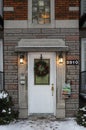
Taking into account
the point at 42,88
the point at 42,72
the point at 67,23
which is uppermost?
the point at 67,23

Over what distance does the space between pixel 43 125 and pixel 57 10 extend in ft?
13.2

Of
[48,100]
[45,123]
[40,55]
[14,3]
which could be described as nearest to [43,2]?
[14,3]

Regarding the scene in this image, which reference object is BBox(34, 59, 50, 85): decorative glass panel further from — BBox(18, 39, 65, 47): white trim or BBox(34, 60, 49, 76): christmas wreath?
BBox(18, 39, 65, 47): white trim

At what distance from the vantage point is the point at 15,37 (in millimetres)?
10641

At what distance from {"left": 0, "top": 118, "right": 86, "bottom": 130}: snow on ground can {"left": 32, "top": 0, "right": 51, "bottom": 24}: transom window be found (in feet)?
11.6

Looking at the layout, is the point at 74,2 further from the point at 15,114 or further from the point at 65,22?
the point at 15,114

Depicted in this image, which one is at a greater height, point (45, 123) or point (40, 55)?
point (40, 55)

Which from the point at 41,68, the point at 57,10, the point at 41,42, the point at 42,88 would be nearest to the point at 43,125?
the point at 42,88

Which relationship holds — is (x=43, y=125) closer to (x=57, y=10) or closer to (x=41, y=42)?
(x=41, y=42)

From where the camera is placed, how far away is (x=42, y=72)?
10.6 metres

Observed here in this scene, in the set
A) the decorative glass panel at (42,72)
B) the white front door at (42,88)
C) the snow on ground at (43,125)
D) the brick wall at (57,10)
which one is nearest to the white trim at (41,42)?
the white front door at (42,88)

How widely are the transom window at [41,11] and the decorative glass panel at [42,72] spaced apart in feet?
4.73

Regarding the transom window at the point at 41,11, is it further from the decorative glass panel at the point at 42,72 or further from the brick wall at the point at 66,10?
the decorative glass panel at the point at 42,72

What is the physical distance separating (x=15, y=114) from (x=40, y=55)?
2.25 meters
